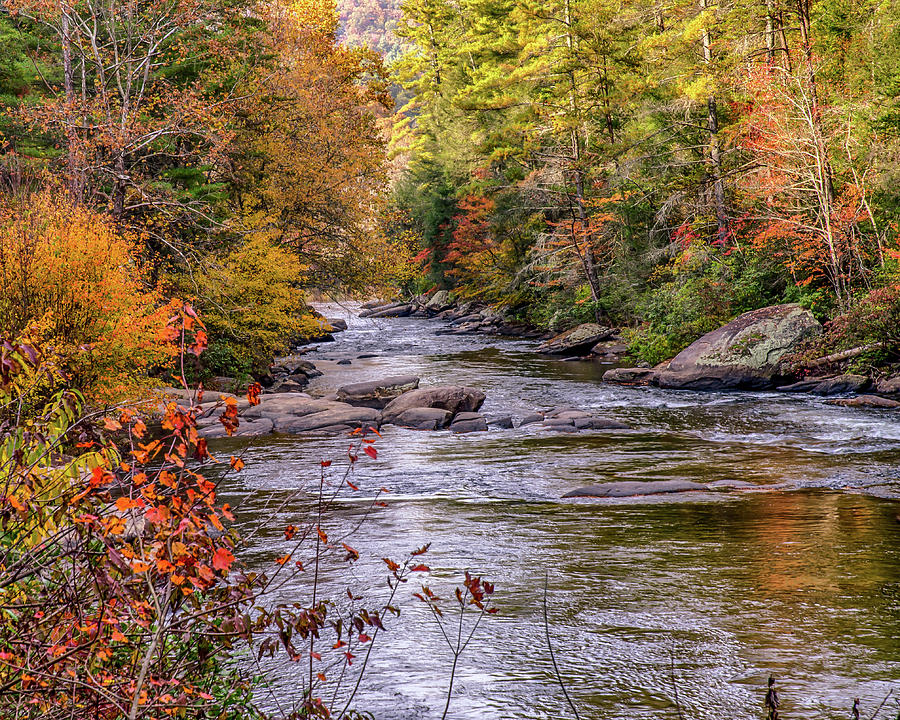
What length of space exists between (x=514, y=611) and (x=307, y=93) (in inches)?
895

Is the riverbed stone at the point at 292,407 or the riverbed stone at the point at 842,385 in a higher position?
the riverbed stone at the point at 842,385

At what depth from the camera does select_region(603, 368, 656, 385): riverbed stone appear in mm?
19766

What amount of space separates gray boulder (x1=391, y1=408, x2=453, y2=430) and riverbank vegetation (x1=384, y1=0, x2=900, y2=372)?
27.6 ft

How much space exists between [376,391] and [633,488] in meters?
9.25

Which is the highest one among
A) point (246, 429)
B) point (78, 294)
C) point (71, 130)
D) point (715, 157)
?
point (715, 157)

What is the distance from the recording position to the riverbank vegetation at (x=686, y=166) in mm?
18500

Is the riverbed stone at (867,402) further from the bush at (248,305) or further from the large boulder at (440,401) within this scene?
the bush at (248,305)

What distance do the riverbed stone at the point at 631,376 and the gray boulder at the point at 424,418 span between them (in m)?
A: 5.74

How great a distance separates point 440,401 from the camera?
16.5 m

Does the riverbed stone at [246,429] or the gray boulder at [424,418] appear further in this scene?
the gray boulder at [424,418]

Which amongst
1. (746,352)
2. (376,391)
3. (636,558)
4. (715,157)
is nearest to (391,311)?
(715,157)

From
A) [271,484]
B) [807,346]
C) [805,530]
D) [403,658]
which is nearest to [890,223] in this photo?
[807,346]

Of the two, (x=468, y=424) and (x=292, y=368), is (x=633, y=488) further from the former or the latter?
(x=292, y=368)

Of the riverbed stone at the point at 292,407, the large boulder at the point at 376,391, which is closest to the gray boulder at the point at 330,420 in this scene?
the riverbed stone at the point at 292,407
